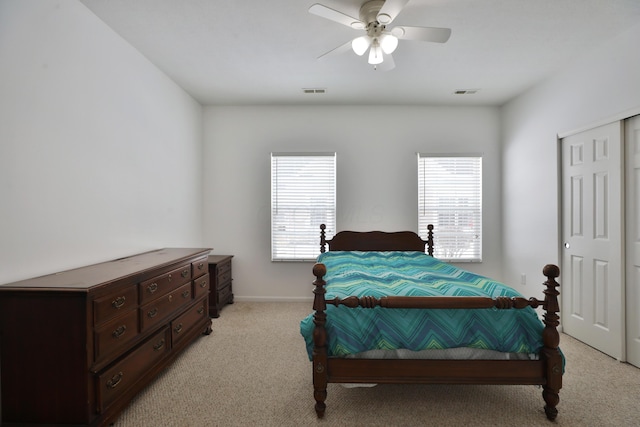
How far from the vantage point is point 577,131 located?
3.17 meters

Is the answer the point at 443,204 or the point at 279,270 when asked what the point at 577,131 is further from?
the point at 279,270

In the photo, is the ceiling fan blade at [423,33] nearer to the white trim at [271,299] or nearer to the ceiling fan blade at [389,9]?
the ceiling fan blade at [389,9]

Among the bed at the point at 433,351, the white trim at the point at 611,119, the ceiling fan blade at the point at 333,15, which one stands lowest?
the bed at the point at 433,351

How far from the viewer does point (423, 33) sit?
2.24 m

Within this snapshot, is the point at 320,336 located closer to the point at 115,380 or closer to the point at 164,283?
the point at 115,380

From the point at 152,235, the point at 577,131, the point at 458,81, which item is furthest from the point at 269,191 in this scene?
the point at 577,131

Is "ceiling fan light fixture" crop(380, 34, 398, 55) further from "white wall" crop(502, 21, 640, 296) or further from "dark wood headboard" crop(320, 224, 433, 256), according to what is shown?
"dark wood headboard" crop(320, 224, 433, 256)

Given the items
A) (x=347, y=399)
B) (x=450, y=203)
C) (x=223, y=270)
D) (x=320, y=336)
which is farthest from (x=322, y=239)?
(x=320, y=336)

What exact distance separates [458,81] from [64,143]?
12.8 feet

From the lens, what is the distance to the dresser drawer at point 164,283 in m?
2.19

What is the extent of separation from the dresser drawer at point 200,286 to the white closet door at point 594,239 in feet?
12.6

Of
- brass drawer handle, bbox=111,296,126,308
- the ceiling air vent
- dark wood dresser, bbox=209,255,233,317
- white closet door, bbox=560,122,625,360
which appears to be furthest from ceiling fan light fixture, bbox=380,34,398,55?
dark wood dresser, bbox=209,255,233,317

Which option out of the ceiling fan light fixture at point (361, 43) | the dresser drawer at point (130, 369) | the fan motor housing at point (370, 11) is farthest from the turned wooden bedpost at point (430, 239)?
the dresser drawer at point (130, 369)

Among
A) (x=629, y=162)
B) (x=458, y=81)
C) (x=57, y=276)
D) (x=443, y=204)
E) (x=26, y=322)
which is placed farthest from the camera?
(x=443, y=204)
